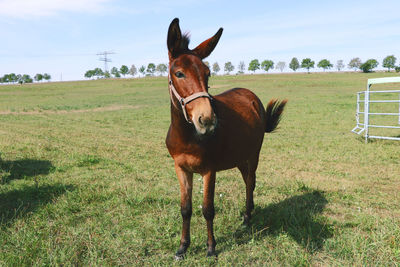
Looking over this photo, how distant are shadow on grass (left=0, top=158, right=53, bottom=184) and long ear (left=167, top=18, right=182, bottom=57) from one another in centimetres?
505

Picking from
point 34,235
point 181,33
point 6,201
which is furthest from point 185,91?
point 6,201

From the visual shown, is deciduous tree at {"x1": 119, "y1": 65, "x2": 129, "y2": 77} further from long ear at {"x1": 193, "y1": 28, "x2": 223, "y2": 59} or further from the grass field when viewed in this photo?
long ear at {"x1": 193, "y1": 28, "x2": 223, "y2": 59}

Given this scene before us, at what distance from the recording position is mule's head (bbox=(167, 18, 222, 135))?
2.37m

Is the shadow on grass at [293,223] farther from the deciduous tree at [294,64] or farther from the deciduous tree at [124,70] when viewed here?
the deciduous tree at [124,70]

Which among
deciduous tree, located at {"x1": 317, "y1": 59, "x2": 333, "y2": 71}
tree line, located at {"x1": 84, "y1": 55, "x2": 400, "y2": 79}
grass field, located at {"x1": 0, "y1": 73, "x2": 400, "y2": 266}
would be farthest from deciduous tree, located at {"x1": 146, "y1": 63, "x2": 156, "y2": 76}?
grass field, located at {"x1": 0, "y1": 73, "x2": 400, "y2": 266}

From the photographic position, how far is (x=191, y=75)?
259 cm

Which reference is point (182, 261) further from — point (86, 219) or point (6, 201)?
point (6, 201)

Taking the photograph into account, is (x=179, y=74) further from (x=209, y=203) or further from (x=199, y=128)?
(x=209, y=203)

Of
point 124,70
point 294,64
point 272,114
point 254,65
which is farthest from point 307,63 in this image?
point 272,114

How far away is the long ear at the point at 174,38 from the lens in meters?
2.70

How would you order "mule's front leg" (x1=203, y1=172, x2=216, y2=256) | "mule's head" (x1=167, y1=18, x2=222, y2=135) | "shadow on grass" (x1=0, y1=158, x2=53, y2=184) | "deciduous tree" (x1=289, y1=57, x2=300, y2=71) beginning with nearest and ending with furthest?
"mule's head" (x1=167, y1=18, x2=222, y2=135) < "mule's front leg" (x1=203, y1=172, x2=216, y2=256) < "shadow on grass" (x1=0, y1=158, x2=53, y2=184) < "deciduous tree" (x1=289, y1=57, x2=300, y2=71)

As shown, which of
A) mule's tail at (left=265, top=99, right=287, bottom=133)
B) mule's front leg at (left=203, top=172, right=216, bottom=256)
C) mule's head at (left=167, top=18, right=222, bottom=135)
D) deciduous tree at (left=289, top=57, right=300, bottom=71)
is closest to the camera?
mule's head at (left=167, top=18, right=222, bottom=135)

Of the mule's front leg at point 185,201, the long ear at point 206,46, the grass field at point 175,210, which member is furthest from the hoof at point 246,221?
the long ear at point 206,46

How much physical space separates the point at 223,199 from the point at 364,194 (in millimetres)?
2807
